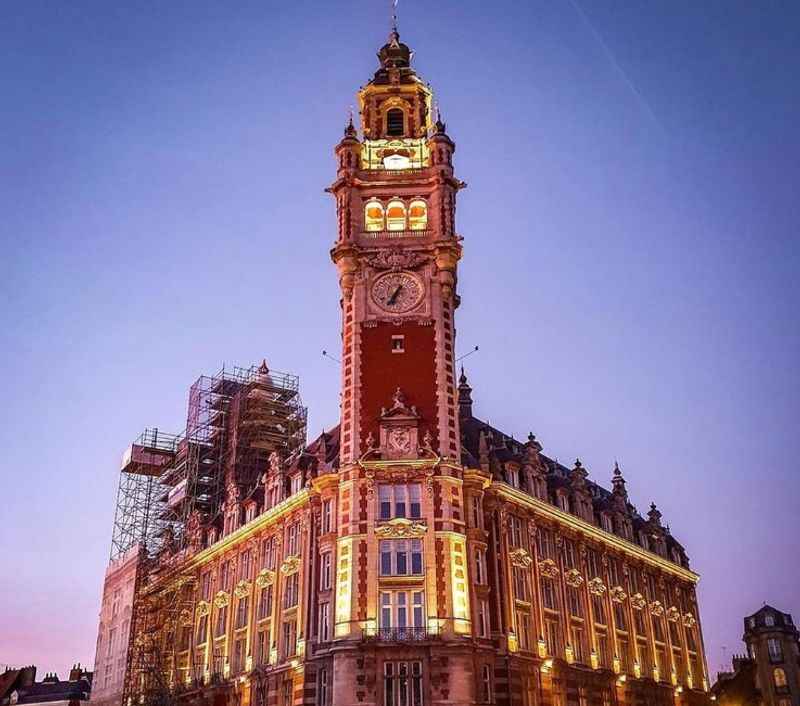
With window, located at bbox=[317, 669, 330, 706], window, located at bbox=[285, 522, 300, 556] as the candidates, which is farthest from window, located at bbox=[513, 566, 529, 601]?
window, located at bbox=[285, 522, 300, 556]

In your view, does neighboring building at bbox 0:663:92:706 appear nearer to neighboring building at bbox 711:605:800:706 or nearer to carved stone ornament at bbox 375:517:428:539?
carved stone ornament at bbox 375:517:428:539

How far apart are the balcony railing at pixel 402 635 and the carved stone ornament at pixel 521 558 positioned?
39.4 ft

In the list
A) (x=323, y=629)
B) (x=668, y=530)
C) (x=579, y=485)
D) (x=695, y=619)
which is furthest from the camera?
(x=668, y=530)

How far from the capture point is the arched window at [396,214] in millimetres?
72562

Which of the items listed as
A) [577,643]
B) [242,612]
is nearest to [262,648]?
[242,612]

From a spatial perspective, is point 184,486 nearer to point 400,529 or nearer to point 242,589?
point 242,589

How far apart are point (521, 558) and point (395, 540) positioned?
12.5 meters

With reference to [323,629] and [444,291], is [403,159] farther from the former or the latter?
[323,629]

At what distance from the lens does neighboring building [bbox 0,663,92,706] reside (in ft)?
388

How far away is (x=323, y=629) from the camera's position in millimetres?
59688

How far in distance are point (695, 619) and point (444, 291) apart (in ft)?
153

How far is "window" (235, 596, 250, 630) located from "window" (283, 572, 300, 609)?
6699mm

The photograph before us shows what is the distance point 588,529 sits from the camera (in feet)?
255

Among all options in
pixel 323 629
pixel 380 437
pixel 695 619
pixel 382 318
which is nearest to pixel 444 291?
pixel 382 318
